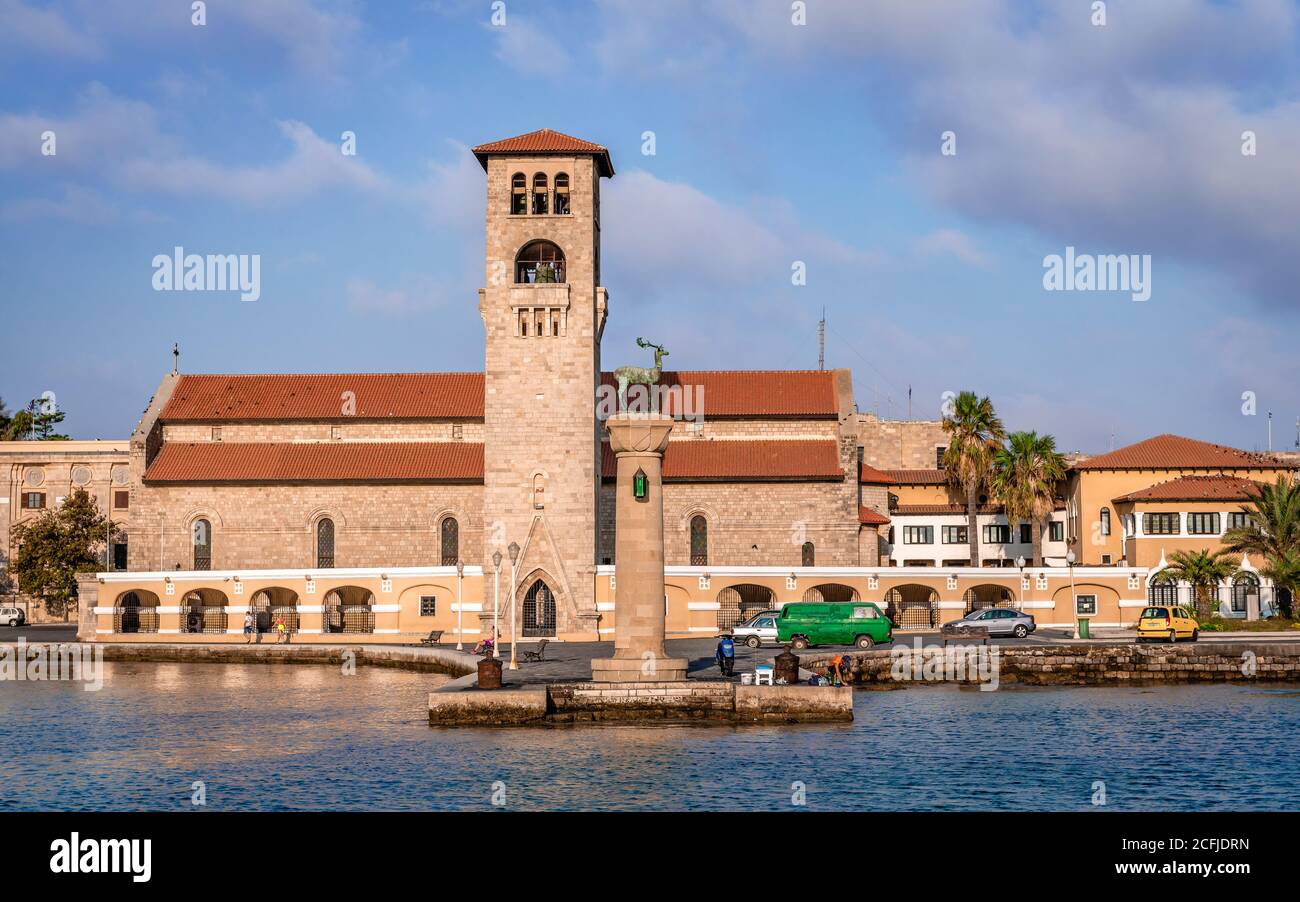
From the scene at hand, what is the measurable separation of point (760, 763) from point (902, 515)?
55.6 metres

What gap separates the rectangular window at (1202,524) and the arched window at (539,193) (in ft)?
113

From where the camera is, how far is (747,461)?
67.8 m

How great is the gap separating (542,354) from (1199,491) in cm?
3243

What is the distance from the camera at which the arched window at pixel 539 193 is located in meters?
61.9

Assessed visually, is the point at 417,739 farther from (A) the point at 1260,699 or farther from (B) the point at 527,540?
(B) the point at 527,540

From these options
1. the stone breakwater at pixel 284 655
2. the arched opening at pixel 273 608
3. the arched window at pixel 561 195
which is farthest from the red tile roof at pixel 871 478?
the stone breakwater at pixel 284 655

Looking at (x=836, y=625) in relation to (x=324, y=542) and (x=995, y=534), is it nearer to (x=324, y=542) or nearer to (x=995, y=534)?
(x=324, y=542)

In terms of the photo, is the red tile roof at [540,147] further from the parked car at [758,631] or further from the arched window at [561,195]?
the parked car at [758,631]

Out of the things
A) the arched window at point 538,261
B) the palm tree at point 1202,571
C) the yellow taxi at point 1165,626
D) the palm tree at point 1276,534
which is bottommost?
the yellow taxi at point 1165,626

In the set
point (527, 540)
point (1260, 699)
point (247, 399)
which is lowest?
point (1260, 699)

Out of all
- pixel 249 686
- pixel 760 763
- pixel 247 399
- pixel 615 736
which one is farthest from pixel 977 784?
pixel 247 399

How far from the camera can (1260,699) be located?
39156 millimetres
